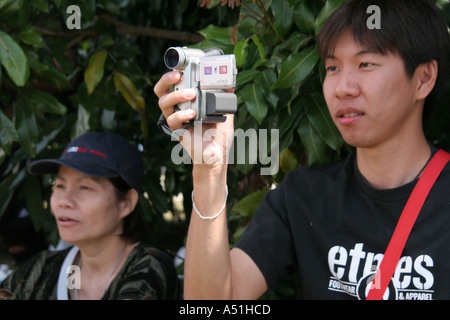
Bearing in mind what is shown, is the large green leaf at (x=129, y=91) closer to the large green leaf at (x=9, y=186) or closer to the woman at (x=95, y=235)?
the woman at (x=95, y=235)

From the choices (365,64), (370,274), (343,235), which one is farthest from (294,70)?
(370,274)

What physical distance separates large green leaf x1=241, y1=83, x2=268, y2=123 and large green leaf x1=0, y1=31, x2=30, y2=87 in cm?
76

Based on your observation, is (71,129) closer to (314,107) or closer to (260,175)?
(260,175)

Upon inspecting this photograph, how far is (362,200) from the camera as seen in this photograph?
1.62 metres

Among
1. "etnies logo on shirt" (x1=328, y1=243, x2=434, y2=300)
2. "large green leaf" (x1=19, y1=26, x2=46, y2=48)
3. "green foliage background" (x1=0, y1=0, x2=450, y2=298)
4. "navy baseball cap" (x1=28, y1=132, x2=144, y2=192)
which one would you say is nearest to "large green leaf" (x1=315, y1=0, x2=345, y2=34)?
→ "green foliage background" (x1=0, y1=0, x2=450, y2=298)

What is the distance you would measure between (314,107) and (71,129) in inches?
48.1

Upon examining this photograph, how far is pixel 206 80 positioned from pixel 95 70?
1189mm

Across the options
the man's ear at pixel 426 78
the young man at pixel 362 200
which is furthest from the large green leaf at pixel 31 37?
the man's ear at pixel 426 78

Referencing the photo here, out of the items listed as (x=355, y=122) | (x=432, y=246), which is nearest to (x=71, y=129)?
(x=355, y=122)

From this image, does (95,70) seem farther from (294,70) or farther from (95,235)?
(294,70)

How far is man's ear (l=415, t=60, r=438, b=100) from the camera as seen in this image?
156 cm

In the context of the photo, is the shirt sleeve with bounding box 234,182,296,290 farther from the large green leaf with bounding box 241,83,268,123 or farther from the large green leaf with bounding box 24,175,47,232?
the large green leaf with bounding box 24,175,47,232
